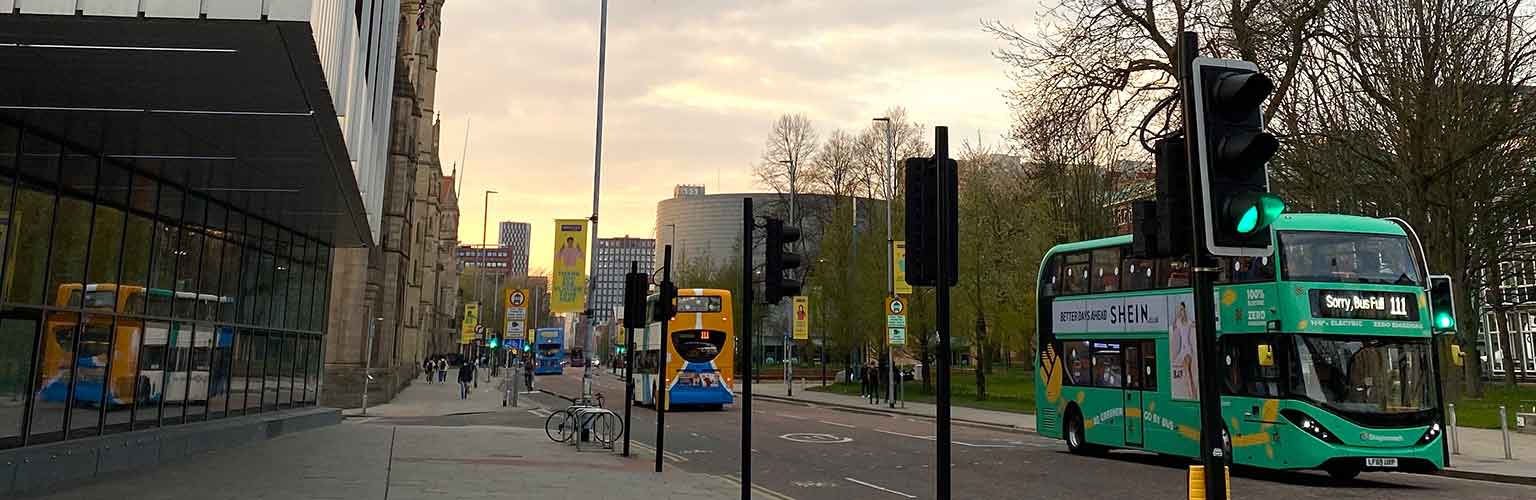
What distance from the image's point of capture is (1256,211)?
5.12 meters

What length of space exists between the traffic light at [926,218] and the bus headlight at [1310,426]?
412 inches

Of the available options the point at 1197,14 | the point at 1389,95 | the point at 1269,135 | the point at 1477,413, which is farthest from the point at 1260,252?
the point at 1477,413

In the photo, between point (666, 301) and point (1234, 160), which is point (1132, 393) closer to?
point (666, 301)

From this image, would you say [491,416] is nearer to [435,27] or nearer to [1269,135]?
[1269,135]

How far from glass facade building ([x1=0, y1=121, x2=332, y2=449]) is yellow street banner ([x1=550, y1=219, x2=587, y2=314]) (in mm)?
6022

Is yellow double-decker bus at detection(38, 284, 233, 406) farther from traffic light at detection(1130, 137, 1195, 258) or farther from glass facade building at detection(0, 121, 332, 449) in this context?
traffic light at detection(1130, 137, 1195, 258)

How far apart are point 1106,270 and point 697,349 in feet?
52.7

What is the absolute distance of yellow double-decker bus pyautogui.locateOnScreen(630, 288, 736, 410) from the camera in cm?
3067

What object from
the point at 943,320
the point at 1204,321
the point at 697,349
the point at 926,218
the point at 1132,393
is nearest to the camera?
the point at 1204,321

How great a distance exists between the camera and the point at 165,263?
15617 mm

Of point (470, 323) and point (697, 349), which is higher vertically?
point (470, 323)

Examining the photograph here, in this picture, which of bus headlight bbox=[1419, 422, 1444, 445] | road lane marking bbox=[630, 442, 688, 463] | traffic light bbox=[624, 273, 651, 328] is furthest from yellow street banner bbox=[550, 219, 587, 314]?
bus headlight bbox=[1419, 422, 1444, 445]

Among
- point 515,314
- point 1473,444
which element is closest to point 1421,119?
point 1473,444

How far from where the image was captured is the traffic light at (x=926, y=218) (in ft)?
20.4
